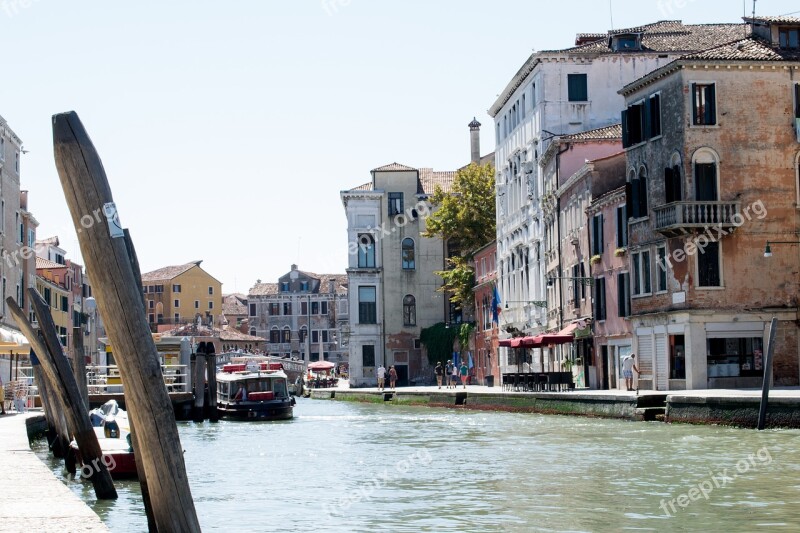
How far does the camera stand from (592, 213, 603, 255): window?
44688mm

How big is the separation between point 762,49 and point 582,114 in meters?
16.1

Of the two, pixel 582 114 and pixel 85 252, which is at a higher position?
pixel 582 114

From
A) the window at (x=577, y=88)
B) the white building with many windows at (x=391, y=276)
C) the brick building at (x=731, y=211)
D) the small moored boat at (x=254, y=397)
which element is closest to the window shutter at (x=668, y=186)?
the brick building at (x=731, y=211)

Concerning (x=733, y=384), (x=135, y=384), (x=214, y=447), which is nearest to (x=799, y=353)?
(x=733, y=384)

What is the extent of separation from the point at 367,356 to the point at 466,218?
12618 mm

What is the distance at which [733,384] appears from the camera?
37438 millimetres

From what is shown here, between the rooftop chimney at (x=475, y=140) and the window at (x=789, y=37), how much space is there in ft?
139

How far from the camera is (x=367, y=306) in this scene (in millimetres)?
79562

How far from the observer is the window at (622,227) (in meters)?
41.9

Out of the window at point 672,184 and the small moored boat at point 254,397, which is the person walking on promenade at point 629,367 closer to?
the window at point 672,184

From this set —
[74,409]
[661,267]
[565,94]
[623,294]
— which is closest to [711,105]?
[661,267]

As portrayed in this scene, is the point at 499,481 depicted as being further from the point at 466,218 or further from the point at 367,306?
the point at 367,306

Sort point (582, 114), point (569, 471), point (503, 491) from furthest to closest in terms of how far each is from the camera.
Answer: point (582, 114) → point (569, 471) → point (503, 491)

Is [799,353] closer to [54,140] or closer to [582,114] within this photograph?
[582,114]
